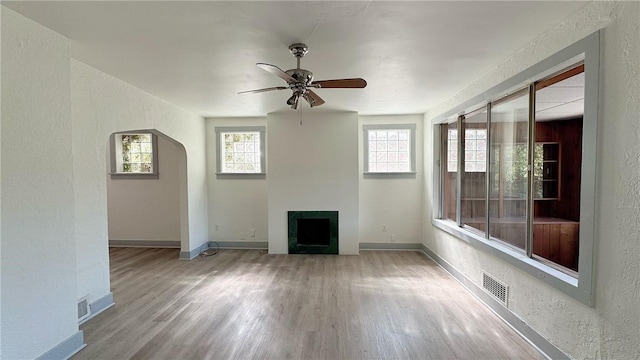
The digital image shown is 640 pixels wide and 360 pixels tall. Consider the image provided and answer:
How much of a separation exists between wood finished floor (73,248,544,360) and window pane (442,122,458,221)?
96 centimetres

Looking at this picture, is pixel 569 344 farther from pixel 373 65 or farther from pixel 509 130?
pixel 373 65

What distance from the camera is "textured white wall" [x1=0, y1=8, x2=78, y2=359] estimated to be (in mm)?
1926

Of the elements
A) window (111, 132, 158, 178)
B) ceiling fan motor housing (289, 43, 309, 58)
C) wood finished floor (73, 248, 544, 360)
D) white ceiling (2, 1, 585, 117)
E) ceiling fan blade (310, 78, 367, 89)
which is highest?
white ceiling (2, 1, 585, 117)

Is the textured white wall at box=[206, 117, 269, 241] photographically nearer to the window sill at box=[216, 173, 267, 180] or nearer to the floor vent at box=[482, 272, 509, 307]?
the window sill at box=[216, 173, 267, 180]

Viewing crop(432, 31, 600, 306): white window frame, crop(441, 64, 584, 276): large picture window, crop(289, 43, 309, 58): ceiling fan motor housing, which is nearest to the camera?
crop(432, 31, 600, 306): white window frame

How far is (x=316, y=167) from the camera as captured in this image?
205 inches

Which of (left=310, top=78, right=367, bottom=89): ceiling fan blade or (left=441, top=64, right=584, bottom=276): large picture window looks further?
(left=441, top=64, right=584, bottom=276): large picture window

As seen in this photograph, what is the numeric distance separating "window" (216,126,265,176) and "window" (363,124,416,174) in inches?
81.2

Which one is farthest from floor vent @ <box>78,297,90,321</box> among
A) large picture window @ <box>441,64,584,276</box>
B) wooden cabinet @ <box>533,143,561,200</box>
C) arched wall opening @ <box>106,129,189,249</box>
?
wooden cabinet @ <box>533,143,561,200</box>

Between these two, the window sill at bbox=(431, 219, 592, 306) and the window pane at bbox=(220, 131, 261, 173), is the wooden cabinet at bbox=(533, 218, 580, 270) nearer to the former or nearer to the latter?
the window sill at bbox=(431, 219, 592, 306)

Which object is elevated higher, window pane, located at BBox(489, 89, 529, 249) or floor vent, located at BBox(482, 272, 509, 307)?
window pane, located at BBox(489, 89, 529, 249)

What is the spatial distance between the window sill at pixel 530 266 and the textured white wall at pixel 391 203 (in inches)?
66.5

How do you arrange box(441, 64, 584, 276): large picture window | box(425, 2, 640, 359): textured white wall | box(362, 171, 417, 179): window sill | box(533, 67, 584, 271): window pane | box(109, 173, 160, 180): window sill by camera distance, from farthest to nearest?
box(109, 173, 160, 180): window sill → box(362, 171, 417, 179): window sill → box(533, 67, 584, 271): window pane → box(441, 64, 584, 276): large picture window → box(425, 2, 640, 359): textured white wall

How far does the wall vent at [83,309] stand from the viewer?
284 cm
